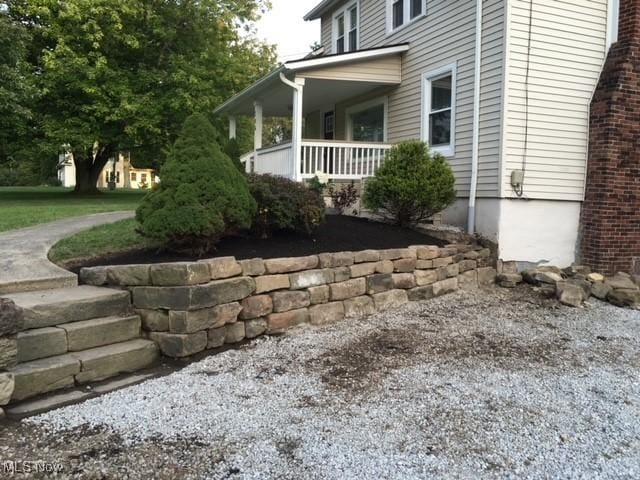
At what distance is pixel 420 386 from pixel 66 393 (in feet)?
8.03

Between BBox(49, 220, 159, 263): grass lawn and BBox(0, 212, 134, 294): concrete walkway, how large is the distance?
14cm

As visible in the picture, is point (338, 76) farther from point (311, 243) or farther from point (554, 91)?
point (311, 243)

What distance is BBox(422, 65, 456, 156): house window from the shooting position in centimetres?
850

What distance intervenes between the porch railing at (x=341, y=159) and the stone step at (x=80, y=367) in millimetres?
5691

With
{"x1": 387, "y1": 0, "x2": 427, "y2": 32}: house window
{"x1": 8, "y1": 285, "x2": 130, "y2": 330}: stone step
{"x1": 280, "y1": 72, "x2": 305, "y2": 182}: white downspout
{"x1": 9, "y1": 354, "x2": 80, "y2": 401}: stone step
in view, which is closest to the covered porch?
{"x1": 280, "y1": 72, "x2": 305, "y2": 182}: white downspout

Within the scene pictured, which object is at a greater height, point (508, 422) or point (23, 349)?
point (23, 349)

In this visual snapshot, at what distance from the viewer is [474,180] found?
7797mm

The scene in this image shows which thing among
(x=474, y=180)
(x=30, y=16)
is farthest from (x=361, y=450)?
(x=30, y=16)

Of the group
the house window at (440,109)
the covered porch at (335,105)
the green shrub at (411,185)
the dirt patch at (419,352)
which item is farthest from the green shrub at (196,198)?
the house window at (440,109)

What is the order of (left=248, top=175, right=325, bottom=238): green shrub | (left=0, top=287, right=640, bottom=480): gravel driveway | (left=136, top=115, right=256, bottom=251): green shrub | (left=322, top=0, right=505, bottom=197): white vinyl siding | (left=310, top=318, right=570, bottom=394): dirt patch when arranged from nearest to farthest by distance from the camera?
(left=0, top=287, right=640, bottom=480): gravel driveway
(left=310, top=318, right=570, bottom=394): dirt patch
(left=136, top=115, right=256, bottom=251): green shrub
(left=248, top=175, right=325, bottom=238): green shrub
(left=322, top=0, right=505, bottom=197): white vinyl siding

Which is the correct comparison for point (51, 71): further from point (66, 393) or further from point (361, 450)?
point (361, 450)

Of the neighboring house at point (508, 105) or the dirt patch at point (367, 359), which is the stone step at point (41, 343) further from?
the neighboring house at point (508, 105)

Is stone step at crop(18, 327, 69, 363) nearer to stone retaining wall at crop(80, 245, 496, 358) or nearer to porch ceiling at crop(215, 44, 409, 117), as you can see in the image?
stone retaining wall at crop(80, 245, 496, 358)

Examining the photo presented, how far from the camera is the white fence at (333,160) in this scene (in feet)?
30.3
